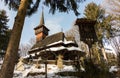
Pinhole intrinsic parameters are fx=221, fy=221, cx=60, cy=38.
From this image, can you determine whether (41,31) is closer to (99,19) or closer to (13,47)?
(99,19)

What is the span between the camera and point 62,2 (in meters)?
12.0

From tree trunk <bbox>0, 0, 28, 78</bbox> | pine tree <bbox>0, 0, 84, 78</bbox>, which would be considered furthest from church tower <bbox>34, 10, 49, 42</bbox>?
tree trunk <bbox>0, 0, 28, 78</bbox>

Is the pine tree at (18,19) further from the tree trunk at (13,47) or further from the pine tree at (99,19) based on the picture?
the pine tree at (99,19)

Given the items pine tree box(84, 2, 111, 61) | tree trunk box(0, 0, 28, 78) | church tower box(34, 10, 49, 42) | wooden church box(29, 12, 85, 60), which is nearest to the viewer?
tree trunk box(0, 0, 28, 78)

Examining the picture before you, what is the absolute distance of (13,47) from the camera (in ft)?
29.1

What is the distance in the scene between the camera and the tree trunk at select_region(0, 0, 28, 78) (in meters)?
8.27

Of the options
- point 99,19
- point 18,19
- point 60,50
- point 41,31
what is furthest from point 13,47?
point 41,31

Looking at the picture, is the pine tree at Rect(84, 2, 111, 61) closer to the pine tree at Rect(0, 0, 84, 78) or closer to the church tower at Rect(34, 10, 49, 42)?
the church tower at Rect(34, 10, 49, 42)

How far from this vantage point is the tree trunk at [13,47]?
8.27 m

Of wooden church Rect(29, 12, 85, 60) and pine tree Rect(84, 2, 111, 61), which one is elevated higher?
pine tree Rect(84, 2, 111, 61)

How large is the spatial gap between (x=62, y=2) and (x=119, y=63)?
5421mm

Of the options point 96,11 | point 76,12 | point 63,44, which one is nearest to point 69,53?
point 63,44

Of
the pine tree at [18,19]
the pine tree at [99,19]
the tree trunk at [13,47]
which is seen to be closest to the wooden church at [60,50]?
the pine tree at [99,19]

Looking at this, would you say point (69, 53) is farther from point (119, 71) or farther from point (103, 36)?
point (119, 71)
